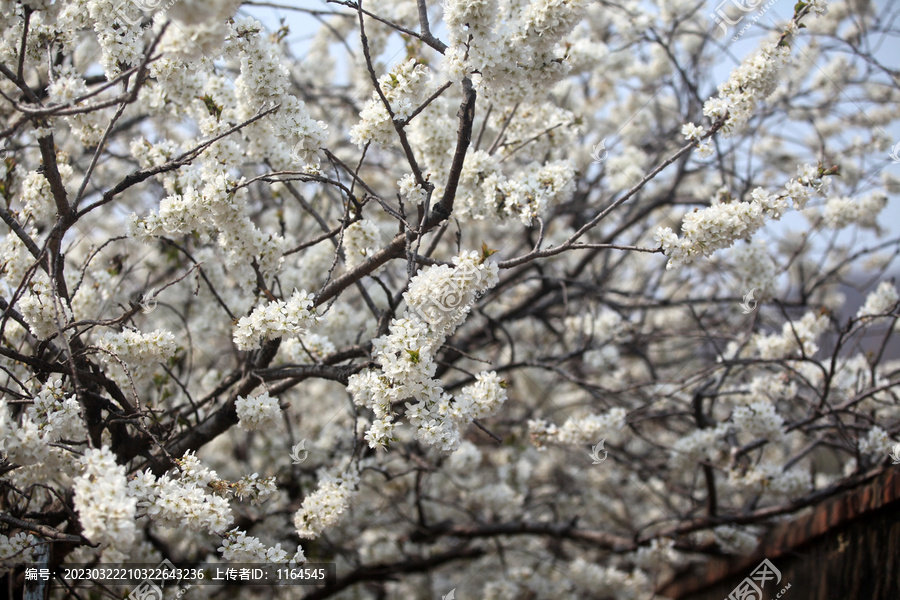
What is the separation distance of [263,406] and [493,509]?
8.33 feet

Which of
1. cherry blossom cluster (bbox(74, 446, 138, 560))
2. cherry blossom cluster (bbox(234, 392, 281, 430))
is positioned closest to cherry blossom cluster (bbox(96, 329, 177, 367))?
cherry blossom cluster (bbox(234, 392, 281, 430))

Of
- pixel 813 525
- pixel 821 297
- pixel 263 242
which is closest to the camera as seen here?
pixel 263 242

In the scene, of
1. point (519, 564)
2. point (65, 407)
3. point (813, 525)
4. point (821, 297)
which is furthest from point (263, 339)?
point (821, 297)

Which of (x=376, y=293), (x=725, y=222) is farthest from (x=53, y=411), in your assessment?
(x=725, y=222)

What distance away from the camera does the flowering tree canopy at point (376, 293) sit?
2.14 meters

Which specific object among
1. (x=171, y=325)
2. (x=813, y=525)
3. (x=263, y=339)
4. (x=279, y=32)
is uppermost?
(x=279, y=32)

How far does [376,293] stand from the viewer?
3775mm

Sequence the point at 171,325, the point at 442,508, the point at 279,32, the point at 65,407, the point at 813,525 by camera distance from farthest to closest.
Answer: the point at 442,508 → the point at 171,325 → the point at 813,525 → the point at 279,32 → the point at 65,407

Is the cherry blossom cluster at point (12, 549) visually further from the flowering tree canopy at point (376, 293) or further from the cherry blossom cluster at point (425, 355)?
the cherry blossom cluster at point (425, 355)

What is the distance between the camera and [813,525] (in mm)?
3480

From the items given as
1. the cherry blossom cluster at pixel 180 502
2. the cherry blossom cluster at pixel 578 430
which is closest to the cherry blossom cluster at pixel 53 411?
the cherry blossom cluster at pixel 180 502

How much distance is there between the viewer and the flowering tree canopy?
2.14 meters

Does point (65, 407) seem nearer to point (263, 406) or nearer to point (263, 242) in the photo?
point (263, 406)

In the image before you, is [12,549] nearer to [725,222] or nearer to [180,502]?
[180,502]
